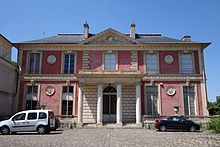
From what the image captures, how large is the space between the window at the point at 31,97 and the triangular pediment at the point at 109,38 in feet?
22.0

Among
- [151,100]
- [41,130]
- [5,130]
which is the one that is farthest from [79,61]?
[5,130]

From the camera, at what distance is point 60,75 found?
23.0 meters

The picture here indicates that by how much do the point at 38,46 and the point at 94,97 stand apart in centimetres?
773

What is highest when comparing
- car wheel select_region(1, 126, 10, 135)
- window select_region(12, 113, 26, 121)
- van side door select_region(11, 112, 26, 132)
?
window select_region(12, 113, 26, 121)

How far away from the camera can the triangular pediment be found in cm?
2348

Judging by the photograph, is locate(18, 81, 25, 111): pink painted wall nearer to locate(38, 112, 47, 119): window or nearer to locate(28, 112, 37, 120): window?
locate(28, 112, 37, 120): window

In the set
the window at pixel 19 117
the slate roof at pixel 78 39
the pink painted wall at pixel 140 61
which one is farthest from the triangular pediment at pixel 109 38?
the window at pixel 19 117

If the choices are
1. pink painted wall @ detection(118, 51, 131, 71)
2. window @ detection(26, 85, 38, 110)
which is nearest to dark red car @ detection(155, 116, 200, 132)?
pink painted wall @ detection(118, 51, 131, 71)

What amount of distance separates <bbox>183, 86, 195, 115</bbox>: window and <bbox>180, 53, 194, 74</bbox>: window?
5.29 ft

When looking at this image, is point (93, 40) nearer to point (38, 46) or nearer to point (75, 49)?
point (75, 49)

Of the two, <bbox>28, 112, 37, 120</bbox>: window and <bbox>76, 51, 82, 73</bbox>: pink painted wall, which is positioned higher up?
<bbox>76, 51, 82, 73</bbox>: pink painted wall

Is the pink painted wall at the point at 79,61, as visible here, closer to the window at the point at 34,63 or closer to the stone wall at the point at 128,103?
the window at the point at 34,63

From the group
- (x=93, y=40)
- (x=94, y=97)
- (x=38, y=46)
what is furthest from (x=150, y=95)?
(x=38, y=46)

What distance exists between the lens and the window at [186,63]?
22953 millimetres
